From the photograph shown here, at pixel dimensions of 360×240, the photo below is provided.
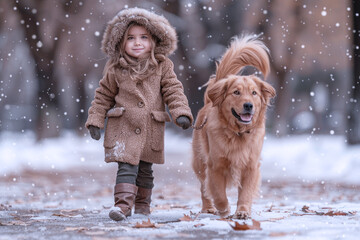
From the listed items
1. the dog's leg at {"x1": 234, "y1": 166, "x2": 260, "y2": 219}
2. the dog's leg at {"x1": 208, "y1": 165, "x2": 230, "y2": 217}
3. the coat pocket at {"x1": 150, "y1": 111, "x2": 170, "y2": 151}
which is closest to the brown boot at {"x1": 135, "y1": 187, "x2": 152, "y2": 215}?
the coat pocket at {"x1": 150, "y1": 111, "x2": 170, "y2": 151}

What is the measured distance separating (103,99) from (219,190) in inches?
53.7

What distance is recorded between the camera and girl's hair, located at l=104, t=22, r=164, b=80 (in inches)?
208

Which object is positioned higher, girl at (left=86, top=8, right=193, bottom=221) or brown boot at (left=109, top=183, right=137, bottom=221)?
girl at (left=86, top=8, right=193, bottom=221)

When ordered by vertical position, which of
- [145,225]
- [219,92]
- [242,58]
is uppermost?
[242,58]

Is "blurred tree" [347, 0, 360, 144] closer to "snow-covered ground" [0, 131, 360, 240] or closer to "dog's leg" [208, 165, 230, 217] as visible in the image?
"snow-covered ground" [0, 131, 360, 240]

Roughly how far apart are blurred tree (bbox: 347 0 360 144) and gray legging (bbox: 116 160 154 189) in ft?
28.0

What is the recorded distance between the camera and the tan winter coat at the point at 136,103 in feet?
17.1

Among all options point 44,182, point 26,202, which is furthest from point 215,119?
point 44,182

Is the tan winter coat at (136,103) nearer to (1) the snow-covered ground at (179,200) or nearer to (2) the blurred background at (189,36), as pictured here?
(1) the snow-covered ground at (179,200)

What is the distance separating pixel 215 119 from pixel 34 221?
1.82 metres

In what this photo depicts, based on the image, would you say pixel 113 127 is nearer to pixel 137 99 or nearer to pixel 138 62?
pixel 137 99

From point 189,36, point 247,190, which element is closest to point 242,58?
point 247,190

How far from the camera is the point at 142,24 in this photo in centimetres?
540

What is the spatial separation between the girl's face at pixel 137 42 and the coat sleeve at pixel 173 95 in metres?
0.25
